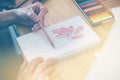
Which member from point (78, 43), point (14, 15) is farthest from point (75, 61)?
point (14, 15)

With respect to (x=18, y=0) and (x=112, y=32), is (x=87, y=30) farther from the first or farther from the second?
(x=18, y=0)

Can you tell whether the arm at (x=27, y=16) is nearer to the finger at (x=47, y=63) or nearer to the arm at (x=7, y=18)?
the arm at (x=7, y=18)

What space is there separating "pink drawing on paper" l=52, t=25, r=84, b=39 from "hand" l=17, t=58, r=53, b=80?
0.11 metres

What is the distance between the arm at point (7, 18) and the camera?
0.96 m

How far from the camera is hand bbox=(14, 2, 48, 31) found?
0.89 m

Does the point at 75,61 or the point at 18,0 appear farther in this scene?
the point at 18,0

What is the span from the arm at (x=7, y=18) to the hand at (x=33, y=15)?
0.02 metres

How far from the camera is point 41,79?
792mm

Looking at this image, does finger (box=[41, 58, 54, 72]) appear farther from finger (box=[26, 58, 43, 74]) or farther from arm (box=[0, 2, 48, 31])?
arm (box=[0, 2, 48, 31])

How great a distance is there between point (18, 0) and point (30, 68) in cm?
31

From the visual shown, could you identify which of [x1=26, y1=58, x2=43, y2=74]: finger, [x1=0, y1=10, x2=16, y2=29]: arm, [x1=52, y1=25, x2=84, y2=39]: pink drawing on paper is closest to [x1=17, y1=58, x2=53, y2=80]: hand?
[x1=26, y1=58, x2=43, y2=74]: finger

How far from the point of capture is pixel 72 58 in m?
0.81

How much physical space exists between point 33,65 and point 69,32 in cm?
17

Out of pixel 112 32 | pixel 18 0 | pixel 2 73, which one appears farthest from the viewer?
pixel 2 73
